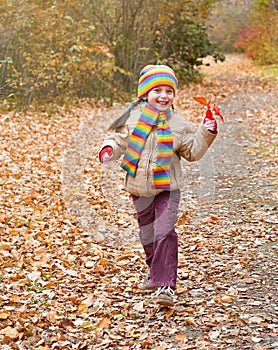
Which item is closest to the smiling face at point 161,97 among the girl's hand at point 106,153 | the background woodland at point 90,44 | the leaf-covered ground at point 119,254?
the girl's hand at point 106,153

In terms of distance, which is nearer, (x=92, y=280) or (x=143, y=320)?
(x=143, y=320)

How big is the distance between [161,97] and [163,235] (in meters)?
1.06

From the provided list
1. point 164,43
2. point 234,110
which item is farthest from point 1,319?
point 164,43

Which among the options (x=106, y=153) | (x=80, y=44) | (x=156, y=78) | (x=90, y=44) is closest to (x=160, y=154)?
(x=106, y=153)

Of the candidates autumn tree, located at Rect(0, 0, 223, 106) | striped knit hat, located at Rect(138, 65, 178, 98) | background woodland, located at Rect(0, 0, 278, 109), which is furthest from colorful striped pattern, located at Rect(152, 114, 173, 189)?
autumn tree, located at Rect(0, 0, 223, 106)

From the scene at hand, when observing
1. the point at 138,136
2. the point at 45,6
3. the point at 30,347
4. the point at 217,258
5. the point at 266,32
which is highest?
the point at 266,32

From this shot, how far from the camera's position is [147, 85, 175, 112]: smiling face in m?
4.58

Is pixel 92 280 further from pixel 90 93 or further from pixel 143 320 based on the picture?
pixel 90 93

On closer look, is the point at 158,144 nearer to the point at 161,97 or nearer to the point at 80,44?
the point at 161,97

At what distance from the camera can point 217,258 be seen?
568cm

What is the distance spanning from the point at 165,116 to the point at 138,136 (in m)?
0.26

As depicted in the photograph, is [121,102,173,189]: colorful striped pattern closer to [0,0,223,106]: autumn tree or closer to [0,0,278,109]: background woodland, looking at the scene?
[0,0,278,109]: background woodland

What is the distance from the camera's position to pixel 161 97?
4574mm

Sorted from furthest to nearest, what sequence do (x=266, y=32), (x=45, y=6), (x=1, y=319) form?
(x=266, y=32)
(x=45, y=6)
(x=1, y=319)
